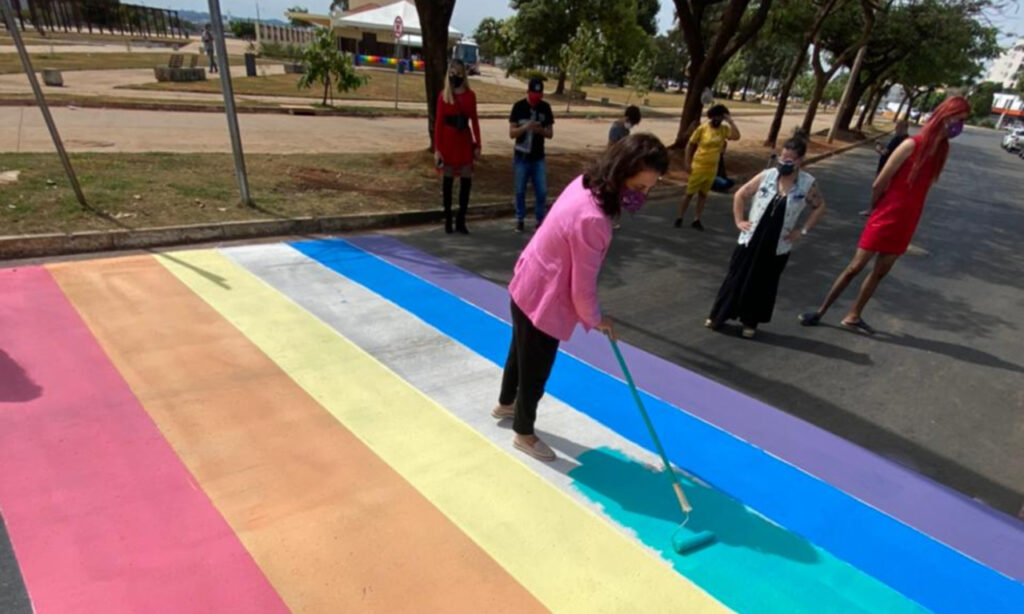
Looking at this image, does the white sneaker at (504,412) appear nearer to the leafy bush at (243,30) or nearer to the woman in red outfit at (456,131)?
the woman in red outfit at (456,131)

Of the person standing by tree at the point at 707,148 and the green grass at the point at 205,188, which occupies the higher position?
the person standing by tree at the point at 707,148

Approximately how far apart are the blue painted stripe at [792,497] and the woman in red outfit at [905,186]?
2738 mm

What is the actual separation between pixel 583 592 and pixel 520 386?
3.55ft

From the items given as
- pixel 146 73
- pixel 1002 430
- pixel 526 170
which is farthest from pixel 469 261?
pixel 146 73

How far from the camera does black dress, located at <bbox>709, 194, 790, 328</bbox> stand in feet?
15.7

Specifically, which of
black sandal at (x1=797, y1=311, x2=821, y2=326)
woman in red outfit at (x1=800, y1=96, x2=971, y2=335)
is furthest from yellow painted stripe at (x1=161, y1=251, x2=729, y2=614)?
woman in red outfit at (x1=800, y1=96, x2=971, y2=335)

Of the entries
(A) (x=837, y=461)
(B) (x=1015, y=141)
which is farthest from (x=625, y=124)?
(B) (x=1015, y=141)

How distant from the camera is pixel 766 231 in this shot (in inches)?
189

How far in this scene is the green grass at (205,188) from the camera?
236 inches

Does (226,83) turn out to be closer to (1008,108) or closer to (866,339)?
(866,339)

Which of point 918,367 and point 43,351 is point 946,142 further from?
point 43,351

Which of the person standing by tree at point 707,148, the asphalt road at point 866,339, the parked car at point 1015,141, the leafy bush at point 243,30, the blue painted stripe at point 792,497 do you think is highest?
the leafy bush at point 243,30

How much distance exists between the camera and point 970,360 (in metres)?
5.22

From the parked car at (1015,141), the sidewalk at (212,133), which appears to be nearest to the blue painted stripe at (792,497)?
the sidewalk at (212,133)
